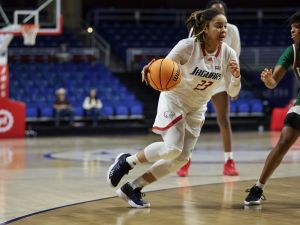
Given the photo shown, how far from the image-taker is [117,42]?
2130 centimetres

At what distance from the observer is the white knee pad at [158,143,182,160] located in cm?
580

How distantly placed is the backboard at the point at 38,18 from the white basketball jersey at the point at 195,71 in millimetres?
8578

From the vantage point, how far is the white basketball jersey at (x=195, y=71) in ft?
19.3

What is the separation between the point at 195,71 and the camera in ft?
19.3

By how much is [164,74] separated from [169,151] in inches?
25.8

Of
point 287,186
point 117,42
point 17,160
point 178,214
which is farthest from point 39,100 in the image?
point 178,214

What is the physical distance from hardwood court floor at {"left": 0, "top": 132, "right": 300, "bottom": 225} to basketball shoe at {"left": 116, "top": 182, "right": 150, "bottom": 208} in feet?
0.26

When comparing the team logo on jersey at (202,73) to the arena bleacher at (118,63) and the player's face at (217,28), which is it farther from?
the arena bleacher at (118,63)

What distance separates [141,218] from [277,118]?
13.0m

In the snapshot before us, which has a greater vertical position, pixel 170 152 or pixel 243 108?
pixel 170 152

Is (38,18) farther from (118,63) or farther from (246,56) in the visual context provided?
(246,56)

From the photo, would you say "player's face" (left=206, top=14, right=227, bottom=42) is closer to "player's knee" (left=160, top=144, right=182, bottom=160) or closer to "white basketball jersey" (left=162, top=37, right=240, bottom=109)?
"white basketball jersey" (left=162, top=37, right=240, bottom=109)

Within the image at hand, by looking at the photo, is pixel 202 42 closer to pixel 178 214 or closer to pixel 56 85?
pixel 178 214

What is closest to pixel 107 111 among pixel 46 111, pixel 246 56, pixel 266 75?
pixel 46 111
